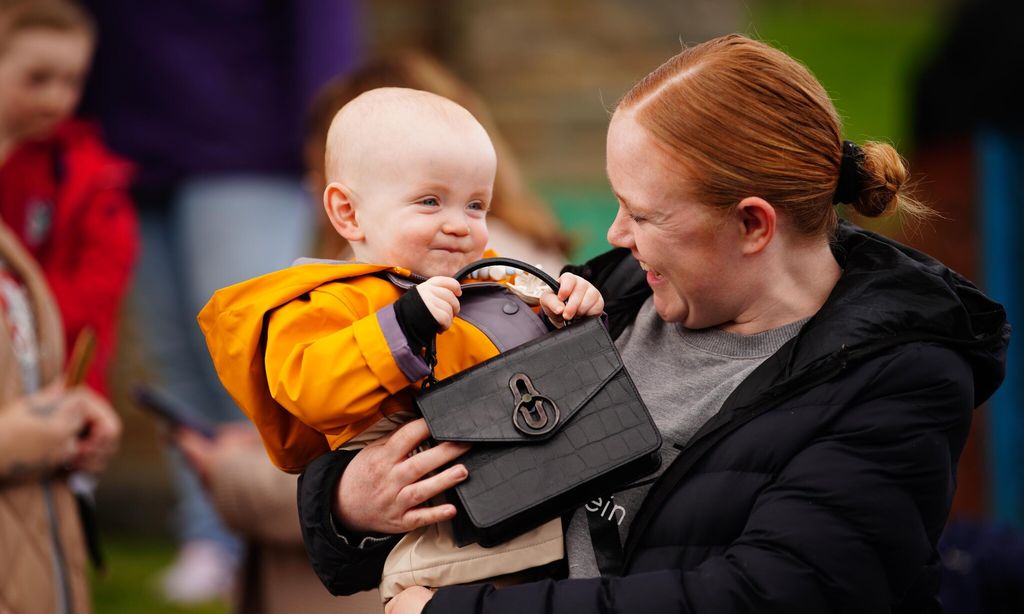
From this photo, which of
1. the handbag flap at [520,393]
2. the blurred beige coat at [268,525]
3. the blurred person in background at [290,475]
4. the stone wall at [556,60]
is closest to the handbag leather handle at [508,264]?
the handbag flap at [520,393]

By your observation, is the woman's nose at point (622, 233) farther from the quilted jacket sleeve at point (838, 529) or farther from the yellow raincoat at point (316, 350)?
the quilted jacket sleeve at point (838, 529)

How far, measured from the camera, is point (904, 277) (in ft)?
6.66

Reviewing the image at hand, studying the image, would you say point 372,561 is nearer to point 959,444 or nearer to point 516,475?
point 516,475

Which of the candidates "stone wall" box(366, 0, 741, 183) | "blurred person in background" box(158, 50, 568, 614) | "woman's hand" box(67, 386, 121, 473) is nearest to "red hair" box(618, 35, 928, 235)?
"blurred person in background" box(158, 50, 568, 614)

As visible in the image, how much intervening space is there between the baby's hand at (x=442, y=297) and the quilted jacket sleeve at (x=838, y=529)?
1.35 ft

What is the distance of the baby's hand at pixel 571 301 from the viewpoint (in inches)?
82.5

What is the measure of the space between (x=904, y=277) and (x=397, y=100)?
89 centimetres

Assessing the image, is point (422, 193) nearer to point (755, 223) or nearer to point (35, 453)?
point (755, 223)

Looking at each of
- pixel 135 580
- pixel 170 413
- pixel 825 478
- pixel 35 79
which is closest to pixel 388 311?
pixel 825 478

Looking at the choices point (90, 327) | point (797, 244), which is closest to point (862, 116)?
point (90, 327)

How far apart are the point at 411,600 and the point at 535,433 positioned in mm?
324

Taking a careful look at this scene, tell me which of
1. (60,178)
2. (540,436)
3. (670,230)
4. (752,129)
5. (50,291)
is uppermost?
(752,129)

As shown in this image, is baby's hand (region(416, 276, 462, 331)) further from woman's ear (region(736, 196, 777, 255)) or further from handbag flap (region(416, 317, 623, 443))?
woman's ear (region(736, 196, 777, 255))

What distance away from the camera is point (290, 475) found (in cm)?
312
